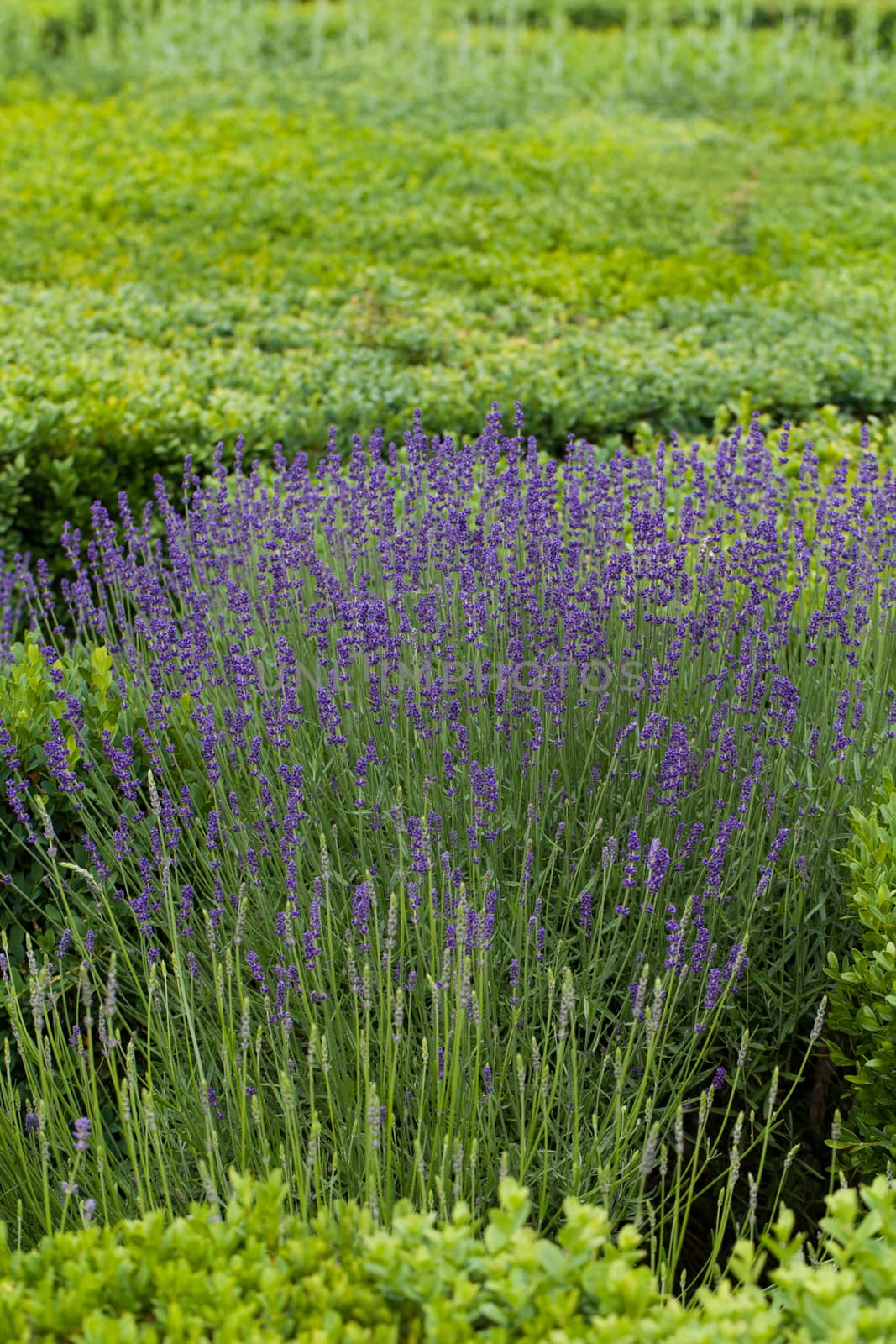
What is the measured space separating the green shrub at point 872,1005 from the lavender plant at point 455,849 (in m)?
0.17

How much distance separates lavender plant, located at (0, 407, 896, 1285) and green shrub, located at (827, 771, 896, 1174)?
0.55 feet

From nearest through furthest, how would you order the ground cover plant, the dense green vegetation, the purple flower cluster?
the dense green vegetation → the purple flower cluster → the ground cover plant

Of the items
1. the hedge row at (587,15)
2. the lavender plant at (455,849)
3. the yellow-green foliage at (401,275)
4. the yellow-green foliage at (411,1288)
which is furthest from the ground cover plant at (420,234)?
the yellow-green foliage at (411,1288)

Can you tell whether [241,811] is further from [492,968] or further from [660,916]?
[660,916]

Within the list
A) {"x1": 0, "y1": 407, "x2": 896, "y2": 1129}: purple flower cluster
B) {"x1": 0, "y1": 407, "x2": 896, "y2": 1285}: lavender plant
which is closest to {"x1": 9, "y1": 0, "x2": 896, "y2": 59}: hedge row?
{"x1": 0, "y1": 407, "x2": 896, "y2": 1129}: purple flower cluster

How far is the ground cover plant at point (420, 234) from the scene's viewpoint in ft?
22.5

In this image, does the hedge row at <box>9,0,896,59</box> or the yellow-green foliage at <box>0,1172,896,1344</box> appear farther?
the hedge row at <box>9,0,896,59</box>

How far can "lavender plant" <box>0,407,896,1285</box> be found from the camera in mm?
2703

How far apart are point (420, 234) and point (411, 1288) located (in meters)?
10.6

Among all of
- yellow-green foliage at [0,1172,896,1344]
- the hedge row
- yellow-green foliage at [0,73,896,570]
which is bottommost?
yellow-green foliage at [0,1172,896,1344]

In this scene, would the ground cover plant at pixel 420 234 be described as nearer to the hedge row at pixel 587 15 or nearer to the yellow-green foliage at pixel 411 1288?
the hedge row at pixel 587 15

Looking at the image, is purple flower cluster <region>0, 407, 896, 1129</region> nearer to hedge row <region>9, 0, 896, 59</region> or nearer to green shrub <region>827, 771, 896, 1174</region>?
green shrub <region>827, 771, 896, 1174</region>

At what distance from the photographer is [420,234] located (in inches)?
440

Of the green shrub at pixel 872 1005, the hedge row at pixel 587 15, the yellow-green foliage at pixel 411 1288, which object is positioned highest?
the hedge row at pixel 587 15
